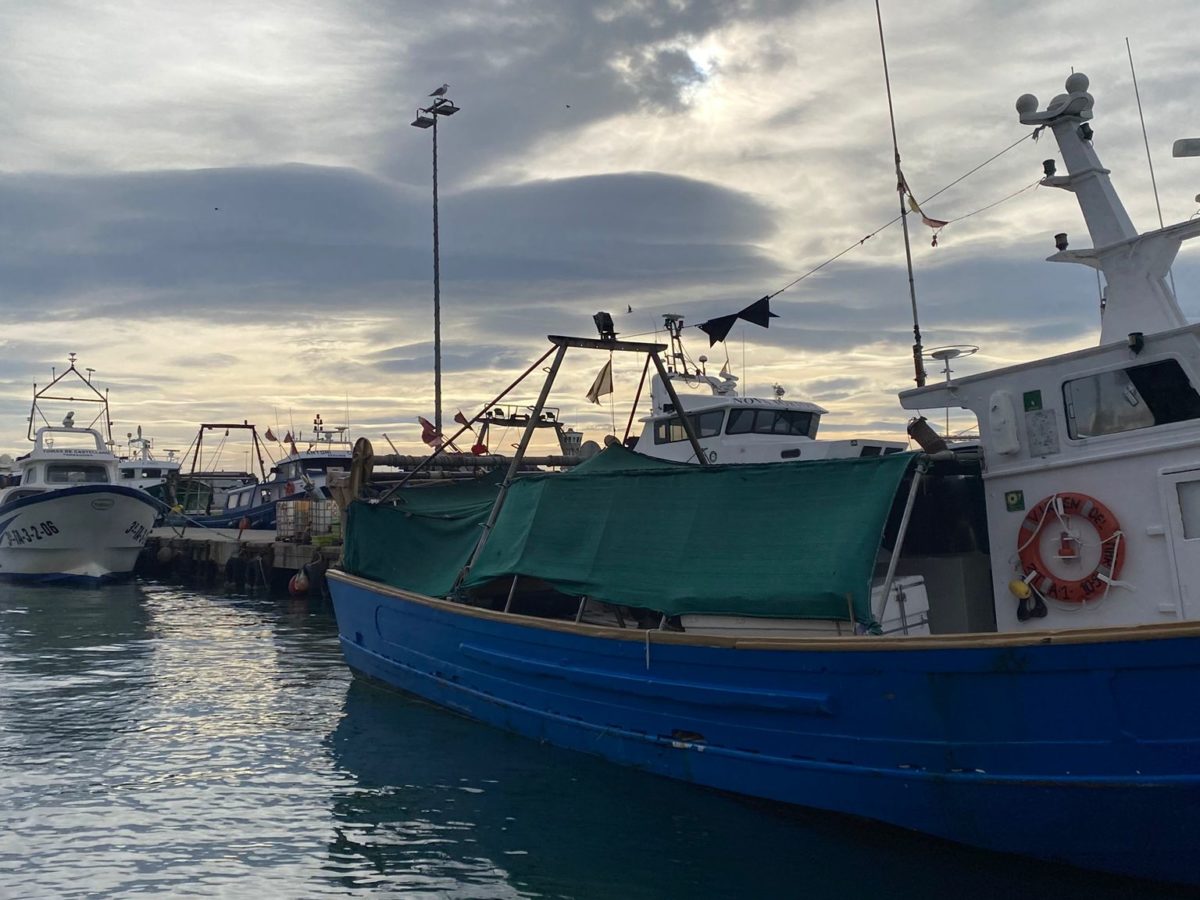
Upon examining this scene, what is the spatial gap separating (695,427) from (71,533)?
2364cm

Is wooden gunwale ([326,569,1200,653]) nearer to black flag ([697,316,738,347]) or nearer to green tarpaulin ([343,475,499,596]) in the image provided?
green tarpaulin ([343,475,499,596])

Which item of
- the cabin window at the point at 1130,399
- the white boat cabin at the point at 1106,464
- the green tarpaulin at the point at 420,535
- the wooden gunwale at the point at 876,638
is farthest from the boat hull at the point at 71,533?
the cabin window at the point at 1130,399

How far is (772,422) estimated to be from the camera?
54.7 ft

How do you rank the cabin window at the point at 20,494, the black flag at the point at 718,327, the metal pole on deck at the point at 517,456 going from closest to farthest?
the metal pole on deck at the point at 517,456, the black flag at the point at 718,327, the cabin window at the point at 20,494

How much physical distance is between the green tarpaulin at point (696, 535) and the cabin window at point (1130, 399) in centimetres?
144

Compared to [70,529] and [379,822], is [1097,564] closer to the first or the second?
[379,822]

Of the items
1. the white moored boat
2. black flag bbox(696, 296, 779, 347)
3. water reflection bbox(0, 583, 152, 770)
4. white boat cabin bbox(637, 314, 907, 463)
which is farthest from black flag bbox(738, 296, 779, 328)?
the white moored boat

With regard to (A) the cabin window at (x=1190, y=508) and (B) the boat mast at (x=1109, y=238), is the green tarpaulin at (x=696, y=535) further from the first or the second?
(B) the boat mast at (x=1109, y=238)

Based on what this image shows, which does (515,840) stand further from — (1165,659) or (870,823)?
(1165,659)

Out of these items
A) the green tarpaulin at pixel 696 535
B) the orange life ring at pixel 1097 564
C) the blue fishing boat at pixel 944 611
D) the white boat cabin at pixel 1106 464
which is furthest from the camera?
the green tarpaulin at pixel 696 535

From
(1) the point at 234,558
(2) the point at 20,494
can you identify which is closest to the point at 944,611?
(1) the point at 234,558

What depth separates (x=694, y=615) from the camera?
7.93m

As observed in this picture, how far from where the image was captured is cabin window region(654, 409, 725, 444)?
16.4 m

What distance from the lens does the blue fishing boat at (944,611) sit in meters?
5.71
